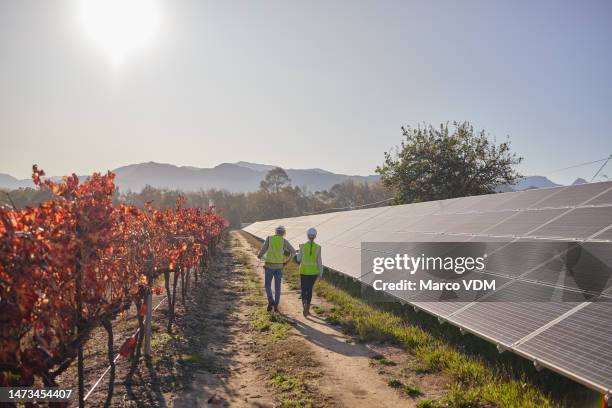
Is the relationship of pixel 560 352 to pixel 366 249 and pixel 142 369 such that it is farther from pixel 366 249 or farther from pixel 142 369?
pixel 366 249

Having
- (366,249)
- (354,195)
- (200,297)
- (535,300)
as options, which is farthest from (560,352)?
(354,195)

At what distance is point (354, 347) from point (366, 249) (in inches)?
270

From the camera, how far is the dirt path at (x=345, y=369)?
6.89 meters

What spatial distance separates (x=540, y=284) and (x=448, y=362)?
2382 millimetres

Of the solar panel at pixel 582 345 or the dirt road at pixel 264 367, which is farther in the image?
the dirt road at pixel 264 367

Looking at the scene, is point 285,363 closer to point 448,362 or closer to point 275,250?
point 448,362

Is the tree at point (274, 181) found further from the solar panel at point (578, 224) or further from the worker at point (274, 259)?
the solar panel at point (578, 224)

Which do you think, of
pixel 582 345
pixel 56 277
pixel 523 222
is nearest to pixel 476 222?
pixel 523 222

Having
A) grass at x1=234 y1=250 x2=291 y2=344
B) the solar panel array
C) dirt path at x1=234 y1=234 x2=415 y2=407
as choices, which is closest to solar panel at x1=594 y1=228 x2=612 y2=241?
the solar panel array

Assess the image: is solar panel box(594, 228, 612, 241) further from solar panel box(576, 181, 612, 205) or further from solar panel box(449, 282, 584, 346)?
solar panel box(576, 181, 612, 205)

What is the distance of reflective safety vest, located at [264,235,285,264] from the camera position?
13125 mm

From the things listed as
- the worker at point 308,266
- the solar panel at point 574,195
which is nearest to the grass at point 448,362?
the worker at point 308,266

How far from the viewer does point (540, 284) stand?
25.8ft

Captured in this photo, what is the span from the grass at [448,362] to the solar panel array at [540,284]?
0.67m
